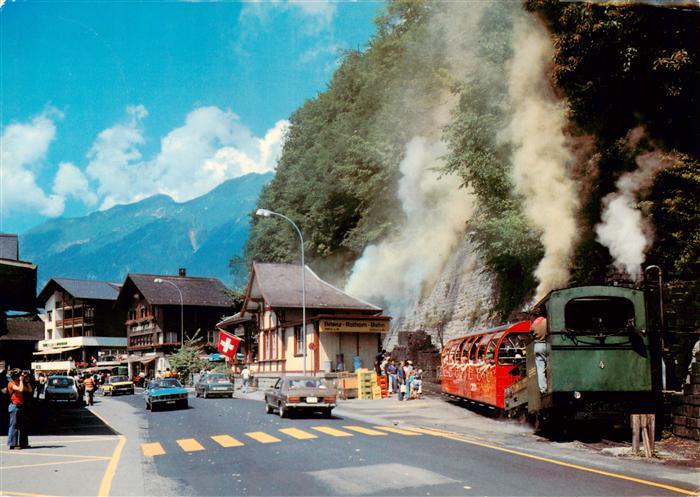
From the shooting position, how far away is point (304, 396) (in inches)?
944

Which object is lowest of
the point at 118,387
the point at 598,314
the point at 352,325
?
the point at 118,387

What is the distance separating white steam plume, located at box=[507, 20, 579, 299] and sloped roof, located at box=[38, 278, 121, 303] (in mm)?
74660

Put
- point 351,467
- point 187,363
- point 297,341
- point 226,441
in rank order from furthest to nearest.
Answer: point 187,363
point 297,341
point 226,441
point 351,467

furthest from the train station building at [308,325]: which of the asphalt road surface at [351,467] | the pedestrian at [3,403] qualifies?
the asphalt road surface at [351,467]

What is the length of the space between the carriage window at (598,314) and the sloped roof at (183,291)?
66.8 meters

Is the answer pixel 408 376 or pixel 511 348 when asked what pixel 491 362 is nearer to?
pixel 511 348

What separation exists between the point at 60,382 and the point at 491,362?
87.2ft

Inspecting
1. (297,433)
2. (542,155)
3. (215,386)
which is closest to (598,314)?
(297,433)

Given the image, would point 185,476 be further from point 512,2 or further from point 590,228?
point 512,2

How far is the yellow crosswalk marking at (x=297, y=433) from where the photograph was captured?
18.1 m

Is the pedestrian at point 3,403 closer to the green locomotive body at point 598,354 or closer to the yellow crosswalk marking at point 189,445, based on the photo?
the yellow crosswalk marking at point 189,445

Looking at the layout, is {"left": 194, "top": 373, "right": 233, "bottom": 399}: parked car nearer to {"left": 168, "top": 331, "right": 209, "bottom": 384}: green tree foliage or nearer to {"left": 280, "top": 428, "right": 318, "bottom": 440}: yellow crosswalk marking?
{"left": 168, "top": 331, "right": 209, "bottom": 384}: green tree foliage

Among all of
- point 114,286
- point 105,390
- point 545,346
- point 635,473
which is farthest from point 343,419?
point 114,286

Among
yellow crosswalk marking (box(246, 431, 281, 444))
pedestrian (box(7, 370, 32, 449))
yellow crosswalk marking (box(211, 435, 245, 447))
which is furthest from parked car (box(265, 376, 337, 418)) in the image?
pedestrian (box(7, 370, 32, 449))
